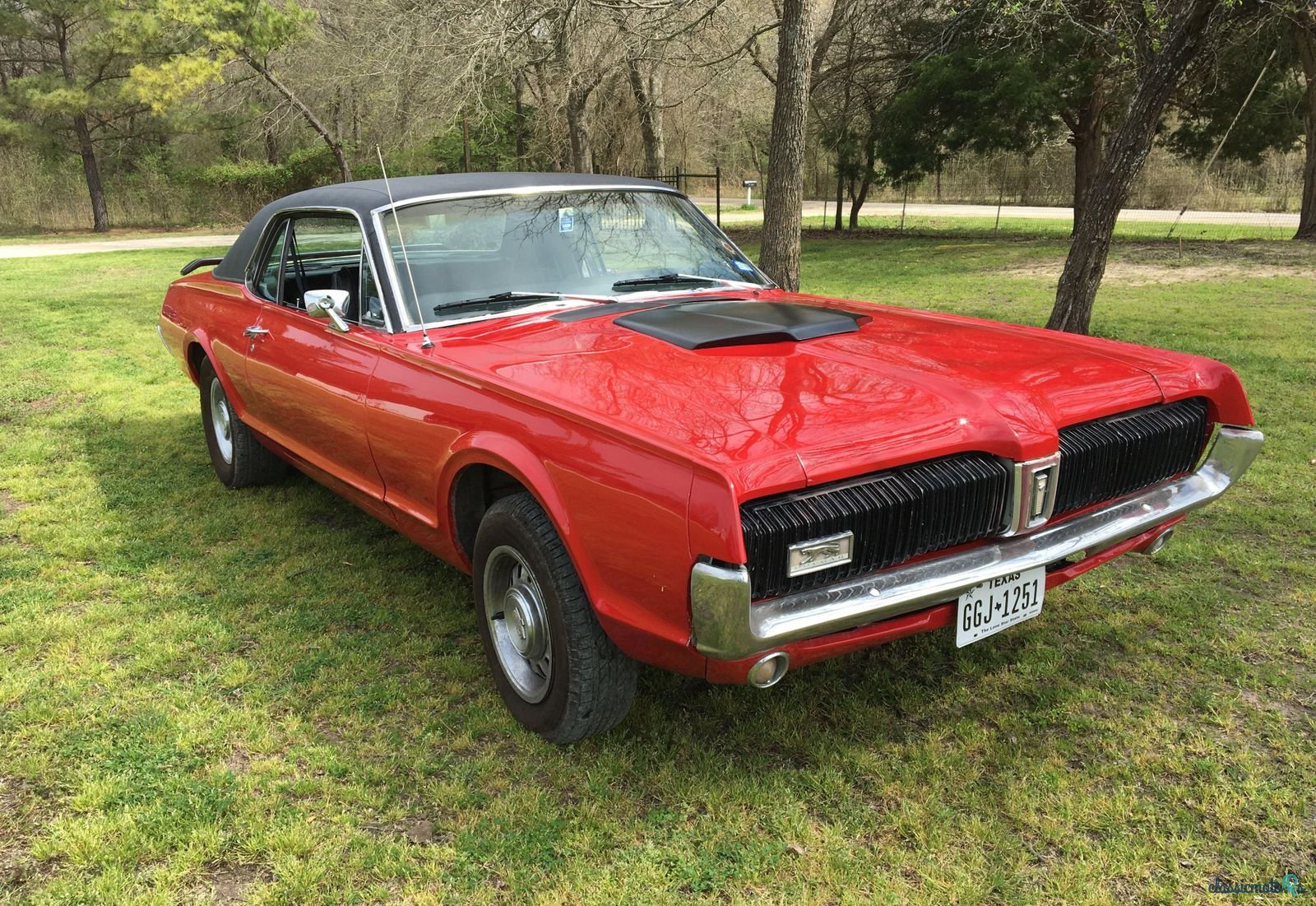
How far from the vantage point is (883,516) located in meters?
2.33

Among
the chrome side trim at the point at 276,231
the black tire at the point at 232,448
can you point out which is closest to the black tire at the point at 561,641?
the chrome side trim at the point at 276,231

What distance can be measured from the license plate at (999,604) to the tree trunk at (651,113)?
61.3ft

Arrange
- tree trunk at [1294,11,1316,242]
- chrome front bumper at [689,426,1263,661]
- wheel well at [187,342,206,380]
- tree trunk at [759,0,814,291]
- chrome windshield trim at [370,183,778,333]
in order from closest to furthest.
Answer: chrome front bumper at [689,426,1263,661]
chrome windshield trim at [370,183,778,333]
wheel well at [187,342,206,380]
tree trunk at [759,0,814,291]
tree trunk at [1294,11,1316,242]

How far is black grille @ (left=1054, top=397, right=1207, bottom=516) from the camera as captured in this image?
2.69m

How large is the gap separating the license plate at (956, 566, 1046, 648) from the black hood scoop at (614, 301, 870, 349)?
1.05 metres

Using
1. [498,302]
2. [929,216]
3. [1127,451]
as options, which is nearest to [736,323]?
[498,302]

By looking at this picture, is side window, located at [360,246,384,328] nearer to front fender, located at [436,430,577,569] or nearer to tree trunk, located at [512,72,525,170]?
front fender, located at [436,430,577,569]

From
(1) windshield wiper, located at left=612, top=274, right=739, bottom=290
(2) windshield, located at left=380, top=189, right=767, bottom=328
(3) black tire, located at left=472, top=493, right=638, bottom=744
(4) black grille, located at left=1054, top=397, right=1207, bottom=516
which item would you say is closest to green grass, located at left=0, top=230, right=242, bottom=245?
(2) windshield, located at left=380, top=189, right=767, bottom=328

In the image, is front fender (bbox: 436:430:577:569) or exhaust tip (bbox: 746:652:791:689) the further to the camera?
front fender (bbox: 436:430:577:569)

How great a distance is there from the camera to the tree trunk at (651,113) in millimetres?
20766

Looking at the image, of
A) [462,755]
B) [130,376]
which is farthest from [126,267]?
[462,755]

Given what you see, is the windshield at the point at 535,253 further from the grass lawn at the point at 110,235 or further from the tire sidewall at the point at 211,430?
the grass lawn at the point at 110,235

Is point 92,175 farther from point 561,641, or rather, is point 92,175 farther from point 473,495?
point 561,641

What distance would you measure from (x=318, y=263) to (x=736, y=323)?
7.37ft
